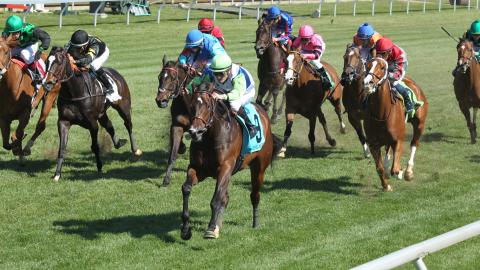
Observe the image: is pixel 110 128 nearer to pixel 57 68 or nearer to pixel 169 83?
pixel 57 68

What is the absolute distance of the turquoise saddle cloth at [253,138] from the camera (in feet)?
31.7

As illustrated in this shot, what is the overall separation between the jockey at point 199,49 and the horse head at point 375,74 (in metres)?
1.96

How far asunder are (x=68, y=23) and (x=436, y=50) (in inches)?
526

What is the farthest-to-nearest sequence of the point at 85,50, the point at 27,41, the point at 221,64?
the point at 27,41 < the point at 85,50 < the point at 221,64

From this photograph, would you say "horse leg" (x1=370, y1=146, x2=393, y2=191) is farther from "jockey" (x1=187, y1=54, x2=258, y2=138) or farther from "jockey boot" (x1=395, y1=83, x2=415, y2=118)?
"jockey" (x1=187, y1=54, x2=258, y2=138)

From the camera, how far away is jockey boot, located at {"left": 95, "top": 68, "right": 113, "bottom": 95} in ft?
44.1

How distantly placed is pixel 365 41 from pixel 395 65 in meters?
0.65

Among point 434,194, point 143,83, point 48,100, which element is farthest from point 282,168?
point 143,83

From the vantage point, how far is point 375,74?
11742mm

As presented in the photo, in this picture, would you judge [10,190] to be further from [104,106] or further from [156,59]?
[156,59]

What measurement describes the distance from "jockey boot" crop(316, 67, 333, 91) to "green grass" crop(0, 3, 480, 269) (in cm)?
115

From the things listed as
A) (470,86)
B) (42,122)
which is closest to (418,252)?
(42,122)

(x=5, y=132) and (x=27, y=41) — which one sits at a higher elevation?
(x=27, y=41)

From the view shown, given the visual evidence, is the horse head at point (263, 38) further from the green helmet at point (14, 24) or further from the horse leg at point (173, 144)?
the green helmet at point (14, 24)
